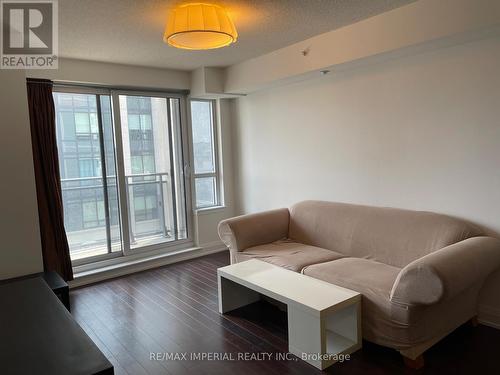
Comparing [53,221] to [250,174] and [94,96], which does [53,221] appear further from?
[250,174]

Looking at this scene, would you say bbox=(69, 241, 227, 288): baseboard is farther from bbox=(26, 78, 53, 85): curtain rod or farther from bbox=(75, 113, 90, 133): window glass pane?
bbox=(26, 78, 53, 85): curtain rod

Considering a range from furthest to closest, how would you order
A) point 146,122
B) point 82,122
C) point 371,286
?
point 146,122, point 82,122, point 371,286

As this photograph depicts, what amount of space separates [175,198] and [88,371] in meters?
3.66

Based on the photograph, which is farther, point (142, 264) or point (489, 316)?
point (142, 264)

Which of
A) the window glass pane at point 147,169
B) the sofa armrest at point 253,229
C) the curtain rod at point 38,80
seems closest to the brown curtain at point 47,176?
the curtain rod at point 38,80

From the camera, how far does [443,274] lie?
2098 millimetres

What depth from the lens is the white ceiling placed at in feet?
8.17

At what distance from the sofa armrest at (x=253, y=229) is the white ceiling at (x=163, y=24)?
5.48ft

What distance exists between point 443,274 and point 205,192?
3.48m

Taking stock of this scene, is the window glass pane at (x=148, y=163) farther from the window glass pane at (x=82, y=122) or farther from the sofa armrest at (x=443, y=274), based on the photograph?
the sofa armrest at (x=443, y=274)

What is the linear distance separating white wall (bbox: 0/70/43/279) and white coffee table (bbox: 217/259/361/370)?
5.10ft

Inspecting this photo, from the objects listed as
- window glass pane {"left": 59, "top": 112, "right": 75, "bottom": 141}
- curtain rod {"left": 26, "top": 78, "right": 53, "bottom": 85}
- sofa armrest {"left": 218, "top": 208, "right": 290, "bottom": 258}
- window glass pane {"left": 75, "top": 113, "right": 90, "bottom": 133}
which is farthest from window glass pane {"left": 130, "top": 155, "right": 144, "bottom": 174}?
sofa armrest {"left": 218, "top": 208, "right": 290, "bottom": 258}

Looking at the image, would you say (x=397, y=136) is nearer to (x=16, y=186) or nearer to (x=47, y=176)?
(x=16, y=186)

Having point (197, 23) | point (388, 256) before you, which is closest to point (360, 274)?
point (388, 256)
